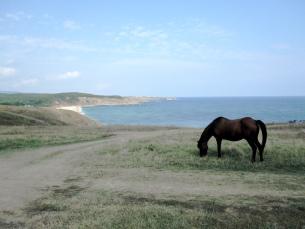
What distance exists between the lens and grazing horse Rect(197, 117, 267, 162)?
18.8 meters

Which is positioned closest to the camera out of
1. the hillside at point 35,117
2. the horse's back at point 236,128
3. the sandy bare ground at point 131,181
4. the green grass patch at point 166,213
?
the green grass patch at point 166,213

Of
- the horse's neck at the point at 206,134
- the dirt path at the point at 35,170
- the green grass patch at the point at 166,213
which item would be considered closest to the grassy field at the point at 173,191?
the green grass patch at the point at 166,213

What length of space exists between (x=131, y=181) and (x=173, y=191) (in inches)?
88.3

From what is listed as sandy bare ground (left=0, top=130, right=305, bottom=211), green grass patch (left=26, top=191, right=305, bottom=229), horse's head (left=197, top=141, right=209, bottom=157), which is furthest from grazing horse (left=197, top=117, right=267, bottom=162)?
green grass patch (left=26, top=191, right=305, bottom=229)

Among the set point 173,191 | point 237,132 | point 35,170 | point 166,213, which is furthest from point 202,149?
point 166,213

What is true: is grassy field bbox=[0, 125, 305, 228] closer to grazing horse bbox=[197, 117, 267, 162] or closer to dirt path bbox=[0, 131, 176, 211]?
dirt path bbox=[0, 131, 176, 211]

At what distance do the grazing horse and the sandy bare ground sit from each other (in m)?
2.96

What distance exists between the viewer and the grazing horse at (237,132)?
18.8 m

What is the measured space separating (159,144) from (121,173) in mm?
6563

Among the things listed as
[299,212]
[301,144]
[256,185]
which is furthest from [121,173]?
[301,144]

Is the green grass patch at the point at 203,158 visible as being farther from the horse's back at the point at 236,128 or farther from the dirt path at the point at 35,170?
the dirt path at the point at 35,170

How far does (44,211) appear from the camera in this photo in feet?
37.9

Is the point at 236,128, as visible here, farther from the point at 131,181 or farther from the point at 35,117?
the point at 35,117

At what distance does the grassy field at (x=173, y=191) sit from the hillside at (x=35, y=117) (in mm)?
24848
